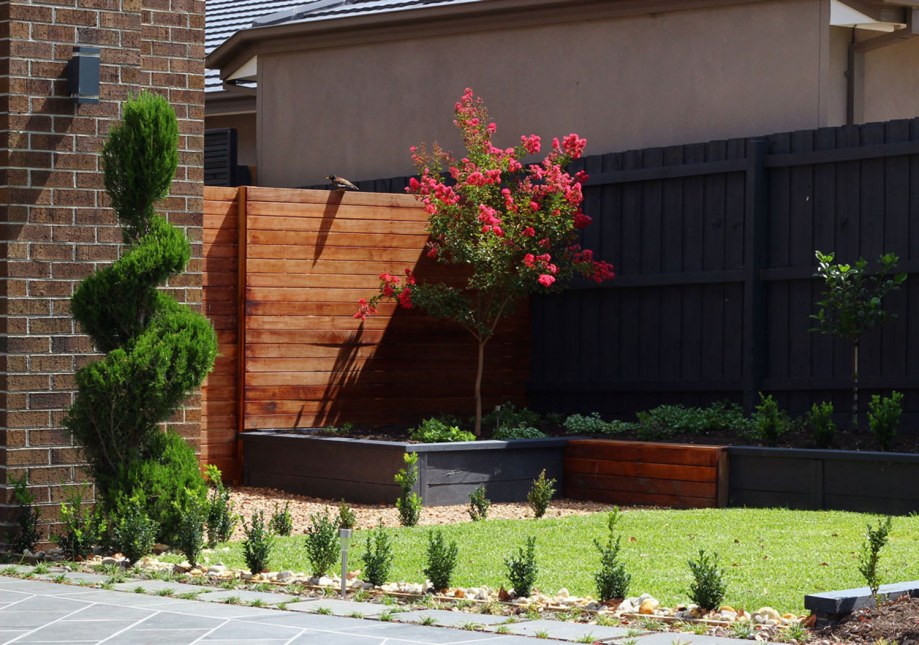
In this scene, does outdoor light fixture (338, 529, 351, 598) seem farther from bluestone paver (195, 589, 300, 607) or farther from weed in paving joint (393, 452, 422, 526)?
weed in paving joint (393, 452, 422, 526)

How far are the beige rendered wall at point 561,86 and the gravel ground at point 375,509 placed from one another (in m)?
4.62

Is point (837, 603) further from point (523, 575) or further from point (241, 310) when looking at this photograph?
point (241, 310)

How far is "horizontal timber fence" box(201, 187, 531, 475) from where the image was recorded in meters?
12.7

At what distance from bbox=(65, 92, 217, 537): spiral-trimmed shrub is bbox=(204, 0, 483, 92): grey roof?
223 inches

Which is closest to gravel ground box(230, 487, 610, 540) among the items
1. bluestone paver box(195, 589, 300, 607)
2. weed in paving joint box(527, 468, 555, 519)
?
weed in paving joint box(527, 468, 555, 519)

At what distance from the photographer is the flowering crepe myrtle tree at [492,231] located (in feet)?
41.7

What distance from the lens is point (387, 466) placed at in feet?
38.2

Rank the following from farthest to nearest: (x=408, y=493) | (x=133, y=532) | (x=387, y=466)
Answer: (x=387, y=466)
(x=408, y=493)
(x=133, y=532)

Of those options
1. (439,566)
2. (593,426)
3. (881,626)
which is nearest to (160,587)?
(439,566)

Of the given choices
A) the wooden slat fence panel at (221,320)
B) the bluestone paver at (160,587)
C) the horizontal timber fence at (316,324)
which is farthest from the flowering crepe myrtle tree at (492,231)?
the bluestone paver at (160,587)

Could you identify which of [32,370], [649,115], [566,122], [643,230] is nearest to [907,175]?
[643,230]

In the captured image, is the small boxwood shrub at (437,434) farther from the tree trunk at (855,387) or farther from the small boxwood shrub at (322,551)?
the small boxwood shrub at (322,551)

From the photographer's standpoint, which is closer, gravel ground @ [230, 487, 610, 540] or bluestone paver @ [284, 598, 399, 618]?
bluestone paver @ [284, 598, 399, 618]

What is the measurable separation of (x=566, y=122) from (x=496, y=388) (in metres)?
3.20
